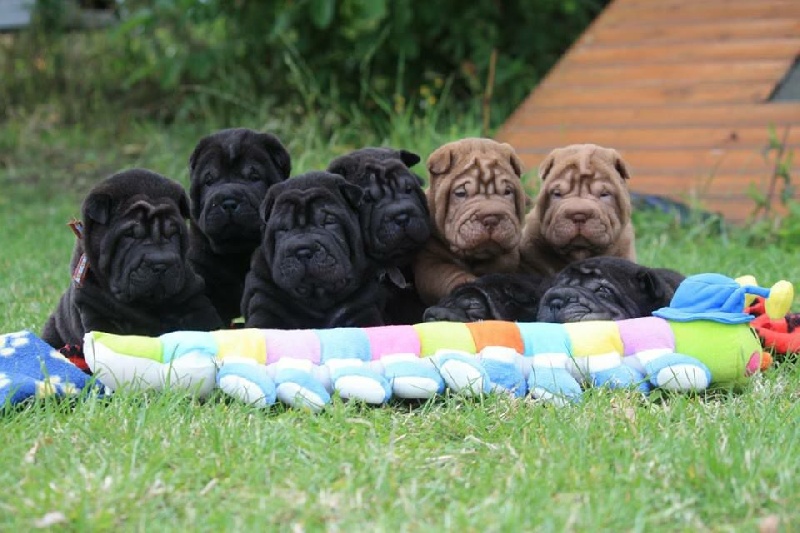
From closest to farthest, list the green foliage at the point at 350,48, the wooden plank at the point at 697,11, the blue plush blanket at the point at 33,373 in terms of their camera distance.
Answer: the blue plush blanket at the point at 33,373 < the wooden plank at the point at 697,11 < the green foliage at the point at 350,48

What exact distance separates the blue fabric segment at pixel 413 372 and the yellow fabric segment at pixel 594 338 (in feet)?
1.49

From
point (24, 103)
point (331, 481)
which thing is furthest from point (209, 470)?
point (24, 103)

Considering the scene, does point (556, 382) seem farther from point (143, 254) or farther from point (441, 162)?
point (143, 254)

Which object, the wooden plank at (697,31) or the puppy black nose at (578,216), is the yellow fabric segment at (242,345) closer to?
the puppy black nose at (578,216)

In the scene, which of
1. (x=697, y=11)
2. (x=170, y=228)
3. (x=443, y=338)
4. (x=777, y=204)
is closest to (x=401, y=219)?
(x=443, y=338)

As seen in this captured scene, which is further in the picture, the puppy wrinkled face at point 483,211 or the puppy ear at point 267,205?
the puppy wrinkled face at point 483,211

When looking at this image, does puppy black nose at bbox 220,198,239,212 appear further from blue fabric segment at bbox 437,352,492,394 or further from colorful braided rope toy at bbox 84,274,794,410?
blue fabric segment at bbox 437,352,492,394

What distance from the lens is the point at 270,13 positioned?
367 inches

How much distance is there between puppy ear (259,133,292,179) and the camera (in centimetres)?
395

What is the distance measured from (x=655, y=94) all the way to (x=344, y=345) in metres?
5.36

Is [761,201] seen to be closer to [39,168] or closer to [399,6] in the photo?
[399,6]

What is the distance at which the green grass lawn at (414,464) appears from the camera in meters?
2.23

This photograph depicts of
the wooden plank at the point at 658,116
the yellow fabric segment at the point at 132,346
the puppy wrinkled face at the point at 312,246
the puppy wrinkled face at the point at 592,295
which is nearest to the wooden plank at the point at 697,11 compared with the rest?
the wooden plank at the point at 658,116

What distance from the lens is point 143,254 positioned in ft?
10.9
